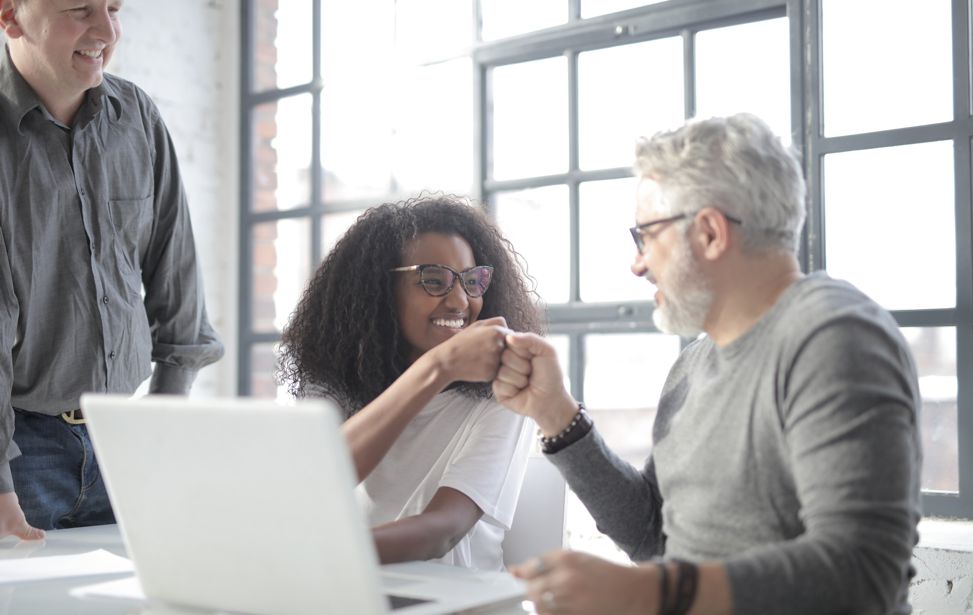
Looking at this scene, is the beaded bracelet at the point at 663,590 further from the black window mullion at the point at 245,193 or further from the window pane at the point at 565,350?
the black window mullion at the point at 245,193

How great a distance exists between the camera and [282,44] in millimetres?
4582

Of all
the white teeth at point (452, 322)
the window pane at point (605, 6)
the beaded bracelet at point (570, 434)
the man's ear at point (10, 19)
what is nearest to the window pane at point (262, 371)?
the window pane at point (605, 6)

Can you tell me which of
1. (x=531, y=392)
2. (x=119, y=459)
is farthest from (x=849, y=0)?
(x=119, y=459)

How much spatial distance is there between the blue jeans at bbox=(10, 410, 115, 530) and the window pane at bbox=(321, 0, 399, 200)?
2214mm

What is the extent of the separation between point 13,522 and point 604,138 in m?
2.32

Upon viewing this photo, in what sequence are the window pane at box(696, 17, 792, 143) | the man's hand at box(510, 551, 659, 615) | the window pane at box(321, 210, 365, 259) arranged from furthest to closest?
the window pane at box(321, 210, 365, 259), the window pane at box(696, 17, 792, 143), the man's hand at box(510, 551, 659, 615)

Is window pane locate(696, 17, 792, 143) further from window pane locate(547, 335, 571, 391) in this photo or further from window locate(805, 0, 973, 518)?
window pane locate(547, 335, 571, 391)

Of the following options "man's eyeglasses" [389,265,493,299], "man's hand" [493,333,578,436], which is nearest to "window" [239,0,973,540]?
"man's eyeglasses" [389,265,493,299]

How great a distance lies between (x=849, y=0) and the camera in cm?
304

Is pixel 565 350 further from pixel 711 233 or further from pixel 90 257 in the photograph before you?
pixel 711 233

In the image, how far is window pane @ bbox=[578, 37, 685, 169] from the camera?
11.1ft

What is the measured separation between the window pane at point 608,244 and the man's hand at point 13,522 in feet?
6.92

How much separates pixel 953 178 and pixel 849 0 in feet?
2.04

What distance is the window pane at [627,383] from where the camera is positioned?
11.3ft
